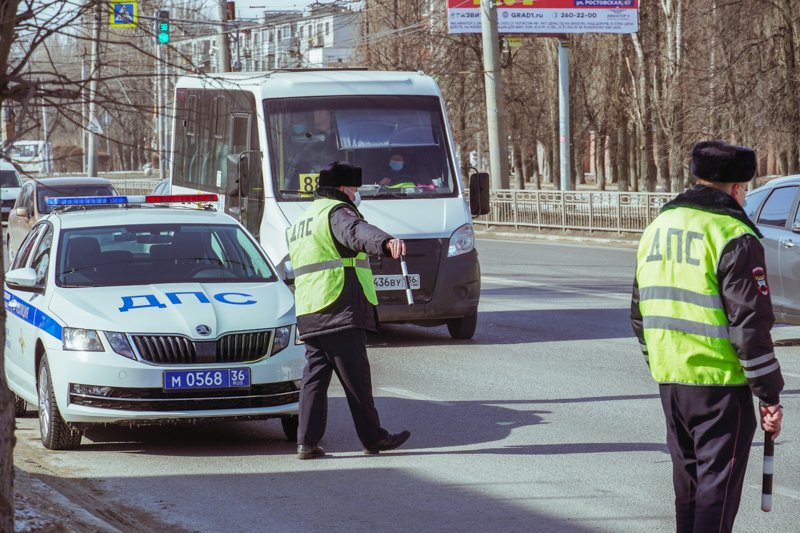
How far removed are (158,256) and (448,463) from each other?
9.17ft

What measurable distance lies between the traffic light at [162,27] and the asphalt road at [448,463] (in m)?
2.41

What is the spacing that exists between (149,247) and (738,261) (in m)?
5.76

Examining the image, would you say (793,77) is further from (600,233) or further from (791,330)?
(791,330)

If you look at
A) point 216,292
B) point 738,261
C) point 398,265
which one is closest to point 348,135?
point 398,265

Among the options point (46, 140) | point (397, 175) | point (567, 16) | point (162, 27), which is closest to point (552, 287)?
point (397, 175)

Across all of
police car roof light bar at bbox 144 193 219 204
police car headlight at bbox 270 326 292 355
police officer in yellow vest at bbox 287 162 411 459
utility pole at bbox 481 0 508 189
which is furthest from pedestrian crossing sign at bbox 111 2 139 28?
utility pole at bbox 481 0 508 189

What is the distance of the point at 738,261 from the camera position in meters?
4.99

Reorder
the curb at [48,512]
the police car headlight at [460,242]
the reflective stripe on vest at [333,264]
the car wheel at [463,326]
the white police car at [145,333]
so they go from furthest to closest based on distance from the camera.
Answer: the car wheel at [463,326]
the police car headlight at [460,242]
the white police car at [145,333]
the reflective stripe on vest at [333,264]
the curb at [48,512]

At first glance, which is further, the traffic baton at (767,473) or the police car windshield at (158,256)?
the police car windshield at (158,256)

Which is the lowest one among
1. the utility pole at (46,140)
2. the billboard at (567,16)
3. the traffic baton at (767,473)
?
the traffic baton at (767,473)

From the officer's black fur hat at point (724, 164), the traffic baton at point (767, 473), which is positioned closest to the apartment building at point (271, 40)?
the officer's black fur hat at point (724, 164)

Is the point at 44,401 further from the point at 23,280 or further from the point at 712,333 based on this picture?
the point at 712,333

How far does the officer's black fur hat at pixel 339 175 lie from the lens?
334 inches

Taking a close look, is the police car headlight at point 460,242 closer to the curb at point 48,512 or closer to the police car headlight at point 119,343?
the police car headlight at point 119,343
